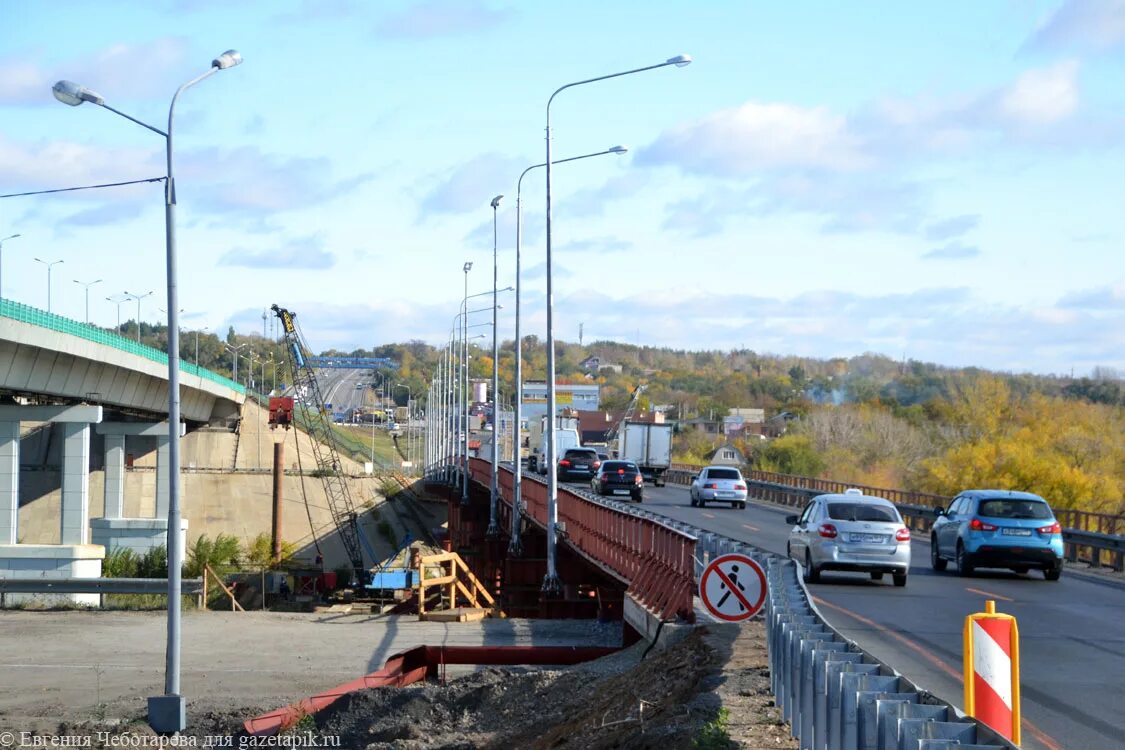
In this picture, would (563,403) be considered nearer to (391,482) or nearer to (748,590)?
(391,482)

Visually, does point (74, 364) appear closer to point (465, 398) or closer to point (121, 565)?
point (121, 565)

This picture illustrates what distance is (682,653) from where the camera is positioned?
51.2ft

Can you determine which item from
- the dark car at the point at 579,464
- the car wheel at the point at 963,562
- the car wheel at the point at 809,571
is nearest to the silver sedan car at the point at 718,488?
the dark car at the point at 579,464

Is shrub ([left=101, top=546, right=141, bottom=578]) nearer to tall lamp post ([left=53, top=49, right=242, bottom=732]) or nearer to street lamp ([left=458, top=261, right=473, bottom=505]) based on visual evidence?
street lamp ([left=458, top=261, right=473, bottom=505])

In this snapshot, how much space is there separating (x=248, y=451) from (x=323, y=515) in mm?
9838

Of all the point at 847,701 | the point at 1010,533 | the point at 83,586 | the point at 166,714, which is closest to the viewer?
the point at 847,701

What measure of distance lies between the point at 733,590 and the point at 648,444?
2527 inches

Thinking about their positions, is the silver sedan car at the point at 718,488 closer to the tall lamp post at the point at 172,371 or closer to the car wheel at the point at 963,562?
the car wheel at the point at 963,562

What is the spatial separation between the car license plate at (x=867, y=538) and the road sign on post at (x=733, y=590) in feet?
29.6

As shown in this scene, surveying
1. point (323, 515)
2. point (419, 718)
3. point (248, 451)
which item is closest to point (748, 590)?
point (419, 718)

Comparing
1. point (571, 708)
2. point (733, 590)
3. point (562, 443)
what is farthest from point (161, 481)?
point (733, 590)

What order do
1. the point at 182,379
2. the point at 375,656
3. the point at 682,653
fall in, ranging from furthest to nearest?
the point at 182,379 < the point at 375,656 < the point at 682,653

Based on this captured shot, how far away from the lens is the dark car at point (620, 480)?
59562 millimetres

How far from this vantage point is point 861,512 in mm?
25266
